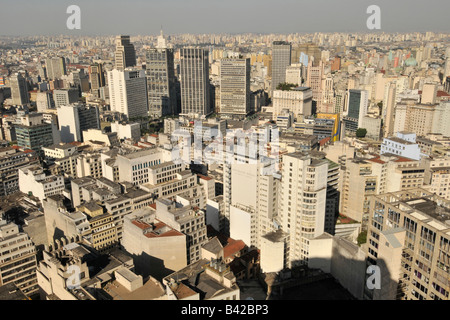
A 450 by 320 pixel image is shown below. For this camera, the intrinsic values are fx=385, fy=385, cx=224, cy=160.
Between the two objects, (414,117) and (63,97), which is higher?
(63,97)

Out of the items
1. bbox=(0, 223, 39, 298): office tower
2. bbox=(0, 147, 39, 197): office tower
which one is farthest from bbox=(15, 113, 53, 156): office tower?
bbox=(0, 223, 39, 298): office tower

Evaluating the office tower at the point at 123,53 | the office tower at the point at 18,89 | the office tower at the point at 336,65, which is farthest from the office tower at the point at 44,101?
the office tower at the point at 336,65

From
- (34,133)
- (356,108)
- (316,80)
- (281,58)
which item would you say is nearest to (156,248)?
(34,133)

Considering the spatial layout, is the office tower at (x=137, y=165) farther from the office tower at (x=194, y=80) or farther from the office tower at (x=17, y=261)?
the office tower at (x=194, y=80)

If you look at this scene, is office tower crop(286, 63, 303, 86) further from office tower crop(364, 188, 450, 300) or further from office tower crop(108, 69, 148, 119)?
office tower crop(364, 188, 450, 300)

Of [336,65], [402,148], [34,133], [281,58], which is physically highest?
[281,58]

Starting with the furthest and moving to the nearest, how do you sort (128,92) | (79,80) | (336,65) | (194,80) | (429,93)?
(336,65) → (79,80) → (194,80) → (128,92) → (429,93)

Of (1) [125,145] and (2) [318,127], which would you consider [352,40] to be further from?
(1) [125,145]

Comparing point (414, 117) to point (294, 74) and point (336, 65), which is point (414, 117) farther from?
point (336, 65)
